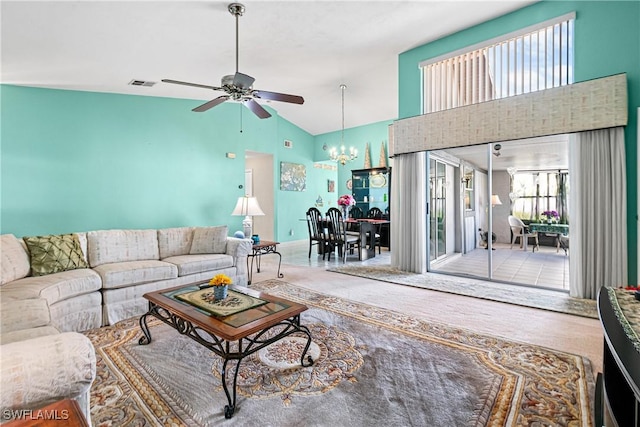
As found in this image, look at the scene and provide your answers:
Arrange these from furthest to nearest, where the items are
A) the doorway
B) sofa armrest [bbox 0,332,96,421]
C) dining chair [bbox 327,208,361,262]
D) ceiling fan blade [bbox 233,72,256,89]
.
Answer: the doorway < dining chair [bbox 327,208,361,262] < ceiling fan blade [bbox 233,72,256,89] < sofa armrest [bbox 0,332,96,421]

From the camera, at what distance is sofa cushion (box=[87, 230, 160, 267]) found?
3404 mm

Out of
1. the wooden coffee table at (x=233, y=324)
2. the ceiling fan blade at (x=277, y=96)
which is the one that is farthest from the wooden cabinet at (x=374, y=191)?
the wooden coffee table at (x=233, y=324)

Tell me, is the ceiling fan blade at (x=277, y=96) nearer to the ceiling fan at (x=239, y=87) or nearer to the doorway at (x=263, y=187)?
the ceiling fan at (x=239, y=87)

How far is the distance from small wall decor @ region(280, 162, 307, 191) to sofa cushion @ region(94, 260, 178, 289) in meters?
4.67

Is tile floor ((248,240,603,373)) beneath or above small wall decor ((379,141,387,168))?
beneath

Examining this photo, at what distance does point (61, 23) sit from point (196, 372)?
11.0ft

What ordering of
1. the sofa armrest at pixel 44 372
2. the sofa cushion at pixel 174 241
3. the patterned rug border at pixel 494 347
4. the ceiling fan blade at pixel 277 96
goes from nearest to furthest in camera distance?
the sofa armrest at pixel 44 372 → the patterned rug border at pixel 494 347 → the ceiling fan blade at pixel 277 96 → the sofa cushion at pixel 174 241

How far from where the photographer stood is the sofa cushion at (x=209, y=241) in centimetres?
417

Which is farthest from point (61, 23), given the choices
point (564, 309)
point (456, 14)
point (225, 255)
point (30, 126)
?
point (564, 309)

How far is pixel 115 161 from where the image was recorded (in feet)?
16.4

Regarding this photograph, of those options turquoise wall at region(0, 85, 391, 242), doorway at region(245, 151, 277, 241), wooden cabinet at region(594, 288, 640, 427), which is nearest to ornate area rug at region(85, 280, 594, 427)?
wooden cabinet at region(594, 288, 640, 427)

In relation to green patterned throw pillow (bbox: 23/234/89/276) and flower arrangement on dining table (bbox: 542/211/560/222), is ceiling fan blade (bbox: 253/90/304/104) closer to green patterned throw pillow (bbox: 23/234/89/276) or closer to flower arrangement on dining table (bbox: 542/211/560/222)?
green patterned throw pillow (bbox: 23/234/89/276)

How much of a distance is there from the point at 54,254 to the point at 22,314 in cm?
138

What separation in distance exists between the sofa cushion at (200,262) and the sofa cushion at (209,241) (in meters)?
0.16
